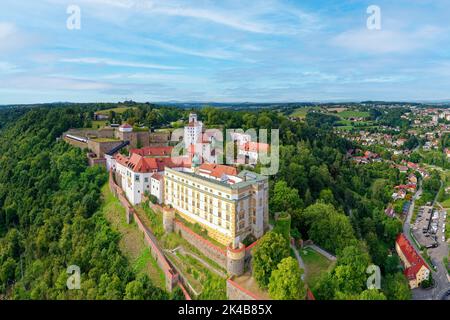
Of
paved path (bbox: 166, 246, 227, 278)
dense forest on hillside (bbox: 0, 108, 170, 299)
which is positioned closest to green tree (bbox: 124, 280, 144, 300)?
dense forest on hillside (bbox: 0, 108, 170, 299)

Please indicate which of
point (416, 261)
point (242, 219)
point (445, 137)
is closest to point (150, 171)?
point (242, 219)

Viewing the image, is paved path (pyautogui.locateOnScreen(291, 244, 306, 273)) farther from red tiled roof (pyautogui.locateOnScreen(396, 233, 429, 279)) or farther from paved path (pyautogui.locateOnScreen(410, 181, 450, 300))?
red tiled roof (pyautogui.locateOnScreen(396, 233, 429, 279))

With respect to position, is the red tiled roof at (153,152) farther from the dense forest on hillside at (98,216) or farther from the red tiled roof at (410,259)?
the red tiled roof at (410,259)

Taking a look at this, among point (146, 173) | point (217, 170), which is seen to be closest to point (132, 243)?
point (146, 173)

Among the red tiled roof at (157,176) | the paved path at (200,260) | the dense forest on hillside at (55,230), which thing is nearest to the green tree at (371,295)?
the paved path at (200,260)

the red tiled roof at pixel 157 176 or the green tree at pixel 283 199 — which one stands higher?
A: the red tiled roof at pixel 157 176
